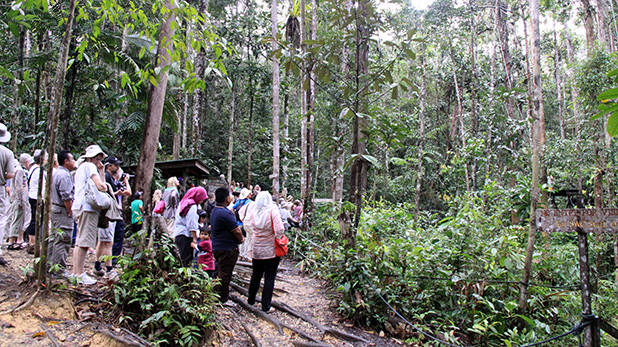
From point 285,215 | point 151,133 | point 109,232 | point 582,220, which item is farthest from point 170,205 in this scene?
point 582,220

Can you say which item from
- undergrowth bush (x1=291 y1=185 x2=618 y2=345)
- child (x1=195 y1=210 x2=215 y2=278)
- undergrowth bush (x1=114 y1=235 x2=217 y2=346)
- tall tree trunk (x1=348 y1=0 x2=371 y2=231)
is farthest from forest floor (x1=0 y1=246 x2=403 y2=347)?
tall tree trunk (x1=348 y1=0 x2=371 y2=231)

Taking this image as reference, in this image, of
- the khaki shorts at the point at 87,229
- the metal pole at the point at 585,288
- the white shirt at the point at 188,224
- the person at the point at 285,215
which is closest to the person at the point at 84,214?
the khaki shorts at the point at 87,229

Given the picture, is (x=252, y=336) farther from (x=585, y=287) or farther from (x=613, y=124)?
(x=613, y=124)

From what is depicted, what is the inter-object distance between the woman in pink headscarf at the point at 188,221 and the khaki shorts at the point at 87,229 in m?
1.14

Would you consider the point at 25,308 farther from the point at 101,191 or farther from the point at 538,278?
the point at 538,278

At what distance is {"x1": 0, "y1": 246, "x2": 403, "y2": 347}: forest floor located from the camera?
11.0 ft

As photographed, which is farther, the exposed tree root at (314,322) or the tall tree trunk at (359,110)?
the tall tree trunk at (359,110)

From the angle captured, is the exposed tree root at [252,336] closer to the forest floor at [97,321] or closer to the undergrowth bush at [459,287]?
the forest floor at [97,321]

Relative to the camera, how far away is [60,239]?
461 centimetres

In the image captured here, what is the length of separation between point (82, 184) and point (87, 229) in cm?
59

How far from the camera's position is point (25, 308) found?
11.5 ft

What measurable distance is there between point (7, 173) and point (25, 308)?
2.27 metres

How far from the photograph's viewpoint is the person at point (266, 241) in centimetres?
546

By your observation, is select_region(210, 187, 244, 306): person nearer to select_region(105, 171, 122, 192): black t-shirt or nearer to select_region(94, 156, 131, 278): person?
select_region(94, 156, 131, 278): person
